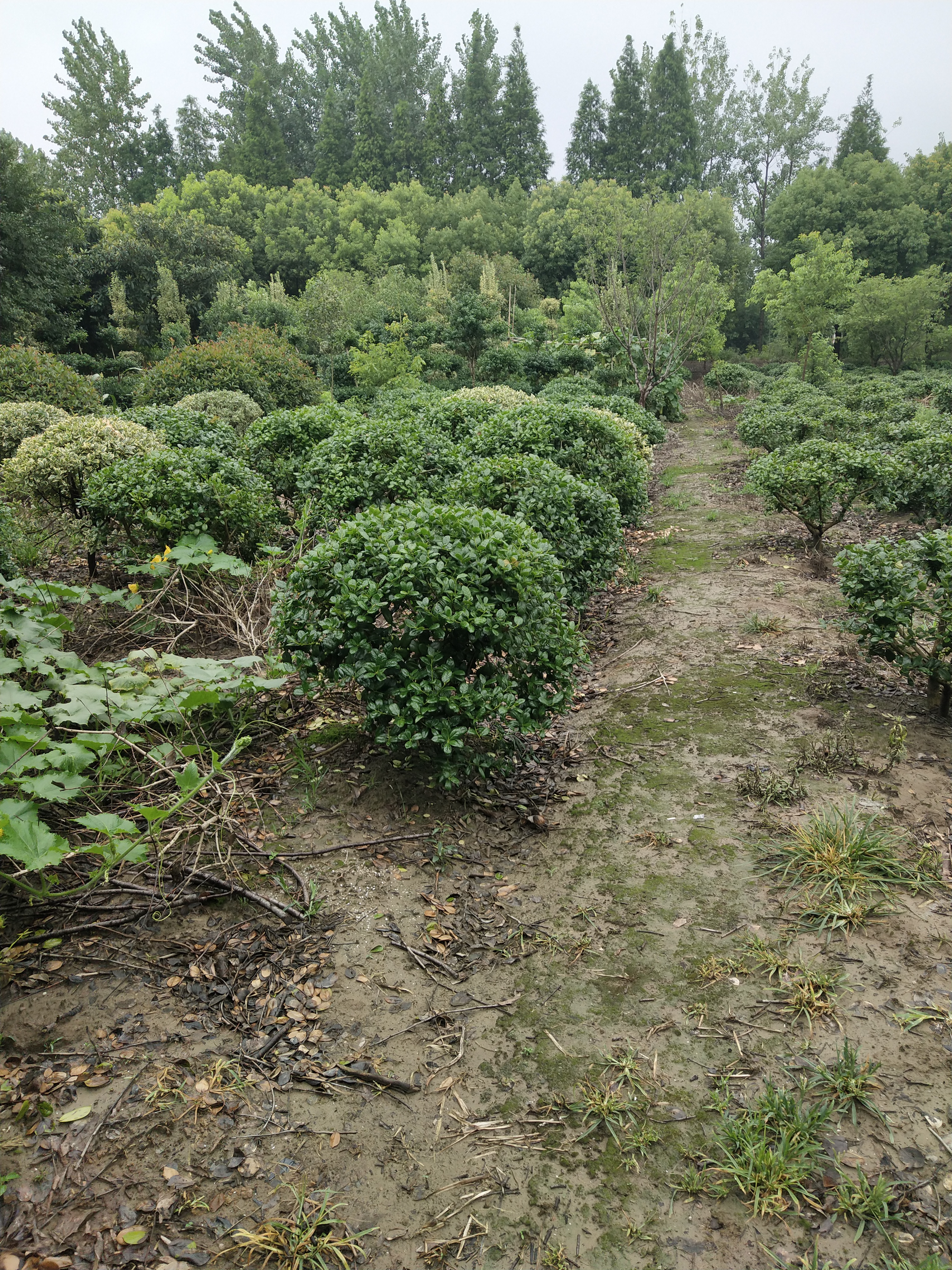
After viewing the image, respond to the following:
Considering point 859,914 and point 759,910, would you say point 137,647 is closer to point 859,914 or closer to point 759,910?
point 759,910

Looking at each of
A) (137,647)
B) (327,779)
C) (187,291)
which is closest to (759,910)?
(327,779)

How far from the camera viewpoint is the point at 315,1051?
2285 millimetres

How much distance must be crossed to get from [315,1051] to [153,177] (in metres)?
55.1

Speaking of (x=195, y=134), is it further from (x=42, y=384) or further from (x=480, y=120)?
(x=42, y=384)

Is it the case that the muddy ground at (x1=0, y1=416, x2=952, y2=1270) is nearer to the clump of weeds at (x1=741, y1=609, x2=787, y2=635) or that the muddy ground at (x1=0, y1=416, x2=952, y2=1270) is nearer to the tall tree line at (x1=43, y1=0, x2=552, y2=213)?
the clump of weeds at (x1=741, y1=609, x2=787, y2=635)

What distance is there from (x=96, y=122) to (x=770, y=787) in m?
56.4

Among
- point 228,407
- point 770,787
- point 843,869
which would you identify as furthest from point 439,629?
point 228,407

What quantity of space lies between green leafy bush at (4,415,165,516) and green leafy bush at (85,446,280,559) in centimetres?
89

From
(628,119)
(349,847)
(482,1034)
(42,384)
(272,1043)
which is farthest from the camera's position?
(628,119)

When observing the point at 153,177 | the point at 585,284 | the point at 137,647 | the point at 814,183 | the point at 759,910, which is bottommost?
the point at 759,910

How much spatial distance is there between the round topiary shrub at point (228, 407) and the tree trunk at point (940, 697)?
10555 mm

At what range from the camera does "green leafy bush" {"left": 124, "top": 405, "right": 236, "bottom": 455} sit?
7480 millimetres

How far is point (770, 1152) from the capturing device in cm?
191

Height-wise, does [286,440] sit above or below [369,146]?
below
